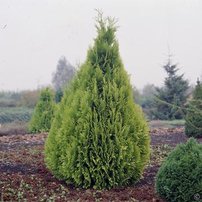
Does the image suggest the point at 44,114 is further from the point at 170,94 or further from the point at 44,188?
the point at 170,94

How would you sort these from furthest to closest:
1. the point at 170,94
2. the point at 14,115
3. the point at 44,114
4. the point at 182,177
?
1. the point at 14,115
2. the point at 170,94
3. the point at 44,114
4. the point at 182,177

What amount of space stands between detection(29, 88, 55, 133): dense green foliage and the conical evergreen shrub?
848 centimetres

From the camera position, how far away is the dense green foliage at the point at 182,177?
15.6 feet

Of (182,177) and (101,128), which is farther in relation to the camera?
(101,128)

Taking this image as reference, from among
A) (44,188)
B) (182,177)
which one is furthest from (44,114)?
(182,177)

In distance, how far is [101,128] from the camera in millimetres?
5387

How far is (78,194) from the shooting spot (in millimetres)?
5281

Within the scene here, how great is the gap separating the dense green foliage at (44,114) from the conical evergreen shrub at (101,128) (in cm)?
848

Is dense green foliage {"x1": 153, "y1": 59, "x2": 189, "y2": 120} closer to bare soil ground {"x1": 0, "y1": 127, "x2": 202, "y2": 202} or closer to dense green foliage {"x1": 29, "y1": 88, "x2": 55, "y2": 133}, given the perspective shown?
dense green foliage {"x1": 29, "y1": 88, "x2": 55, "y2": 133}

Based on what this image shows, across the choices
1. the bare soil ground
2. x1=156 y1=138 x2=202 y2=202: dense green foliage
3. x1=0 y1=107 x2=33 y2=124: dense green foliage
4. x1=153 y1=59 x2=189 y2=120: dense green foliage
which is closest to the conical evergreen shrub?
the bare soil ground

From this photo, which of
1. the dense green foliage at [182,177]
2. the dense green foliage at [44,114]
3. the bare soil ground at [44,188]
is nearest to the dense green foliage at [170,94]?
the dense green foliage at [44,114]

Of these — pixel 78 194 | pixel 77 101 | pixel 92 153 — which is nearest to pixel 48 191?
pixel 78 194

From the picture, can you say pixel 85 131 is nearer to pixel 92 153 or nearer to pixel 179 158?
pixel 92 153

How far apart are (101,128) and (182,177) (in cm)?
124
